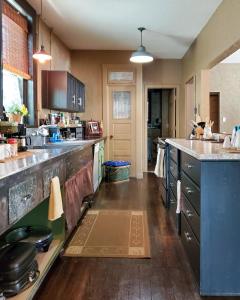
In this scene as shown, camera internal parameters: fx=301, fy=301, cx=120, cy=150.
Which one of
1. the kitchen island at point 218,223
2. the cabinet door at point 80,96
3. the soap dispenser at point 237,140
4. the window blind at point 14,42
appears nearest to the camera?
the kitchen island at point 218,223

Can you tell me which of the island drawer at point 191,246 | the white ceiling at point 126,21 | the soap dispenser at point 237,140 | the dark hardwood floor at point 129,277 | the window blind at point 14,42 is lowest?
the dark hardwood floor at point 129,277

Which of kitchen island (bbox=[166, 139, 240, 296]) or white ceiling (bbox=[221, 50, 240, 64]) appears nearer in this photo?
kitchen island (bbox=[166, 139, 240, 296])

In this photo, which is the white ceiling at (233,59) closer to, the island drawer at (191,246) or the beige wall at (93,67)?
the beige wall at (93,67)

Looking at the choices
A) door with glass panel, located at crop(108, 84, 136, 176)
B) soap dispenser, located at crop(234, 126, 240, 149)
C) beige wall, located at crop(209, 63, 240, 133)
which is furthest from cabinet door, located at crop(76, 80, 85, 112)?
soap dispenser, located at crop(234, 126, 240, 149)

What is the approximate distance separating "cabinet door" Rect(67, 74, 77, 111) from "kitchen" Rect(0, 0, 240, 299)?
0.06 feet

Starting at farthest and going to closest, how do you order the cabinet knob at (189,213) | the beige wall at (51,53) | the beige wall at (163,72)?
1. the beige wall at (163,72)
2. the beige wall at (51,53)
3. the cabinet knob at (189,213)

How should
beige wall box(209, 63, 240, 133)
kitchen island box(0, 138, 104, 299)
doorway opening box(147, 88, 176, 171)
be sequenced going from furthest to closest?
doorway opening box(147, 88, 176, 171), beige wall box(209, 63, 240, 133), kitchen island box(0, 138, 104, 299)

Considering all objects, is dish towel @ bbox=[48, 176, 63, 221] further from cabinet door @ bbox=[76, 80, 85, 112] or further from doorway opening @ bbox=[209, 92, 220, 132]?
doorway opening @ bbox=[209, 92, 220, 132]

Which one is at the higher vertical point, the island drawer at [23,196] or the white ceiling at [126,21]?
the white ceiling at [126,21]

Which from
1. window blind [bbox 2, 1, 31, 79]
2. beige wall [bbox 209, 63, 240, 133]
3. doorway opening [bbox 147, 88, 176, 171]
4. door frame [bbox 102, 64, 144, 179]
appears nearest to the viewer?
window blind [bbox 2, 1, 31, 79]

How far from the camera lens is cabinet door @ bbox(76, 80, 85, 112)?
227 inches

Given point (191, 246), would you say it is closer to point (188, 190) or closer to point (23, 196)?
point (188, 190)

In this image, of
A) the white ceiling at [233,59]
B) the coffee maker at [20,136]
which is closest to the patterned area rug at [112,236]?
the coffee maker at [20,136]

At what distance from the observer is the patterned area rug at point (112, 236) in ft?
9.11
